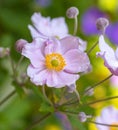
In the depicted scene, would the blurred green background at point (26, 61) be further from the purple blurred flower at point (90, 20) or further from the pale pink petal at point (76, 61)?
the pale pink petal at point (76, 61)

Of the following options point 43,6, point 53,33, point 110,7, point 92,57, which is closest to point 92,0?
point 110,7

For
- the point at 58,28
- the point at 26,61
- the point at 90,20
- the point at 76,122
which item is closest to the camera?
the point at 76,122

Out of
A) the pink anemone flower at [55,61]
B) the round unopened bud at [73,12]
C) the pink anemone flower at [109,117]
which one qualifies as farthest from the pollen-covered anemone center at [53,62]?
the pink anemone flower at [109,117]

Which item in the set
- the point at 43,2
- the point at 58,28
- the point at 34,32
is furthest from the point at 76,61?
the point at 43,2

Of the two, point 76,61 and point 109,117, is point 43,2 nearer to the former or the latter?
point 109,117

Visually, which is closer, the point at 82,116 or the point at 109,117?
the point at 82,116
